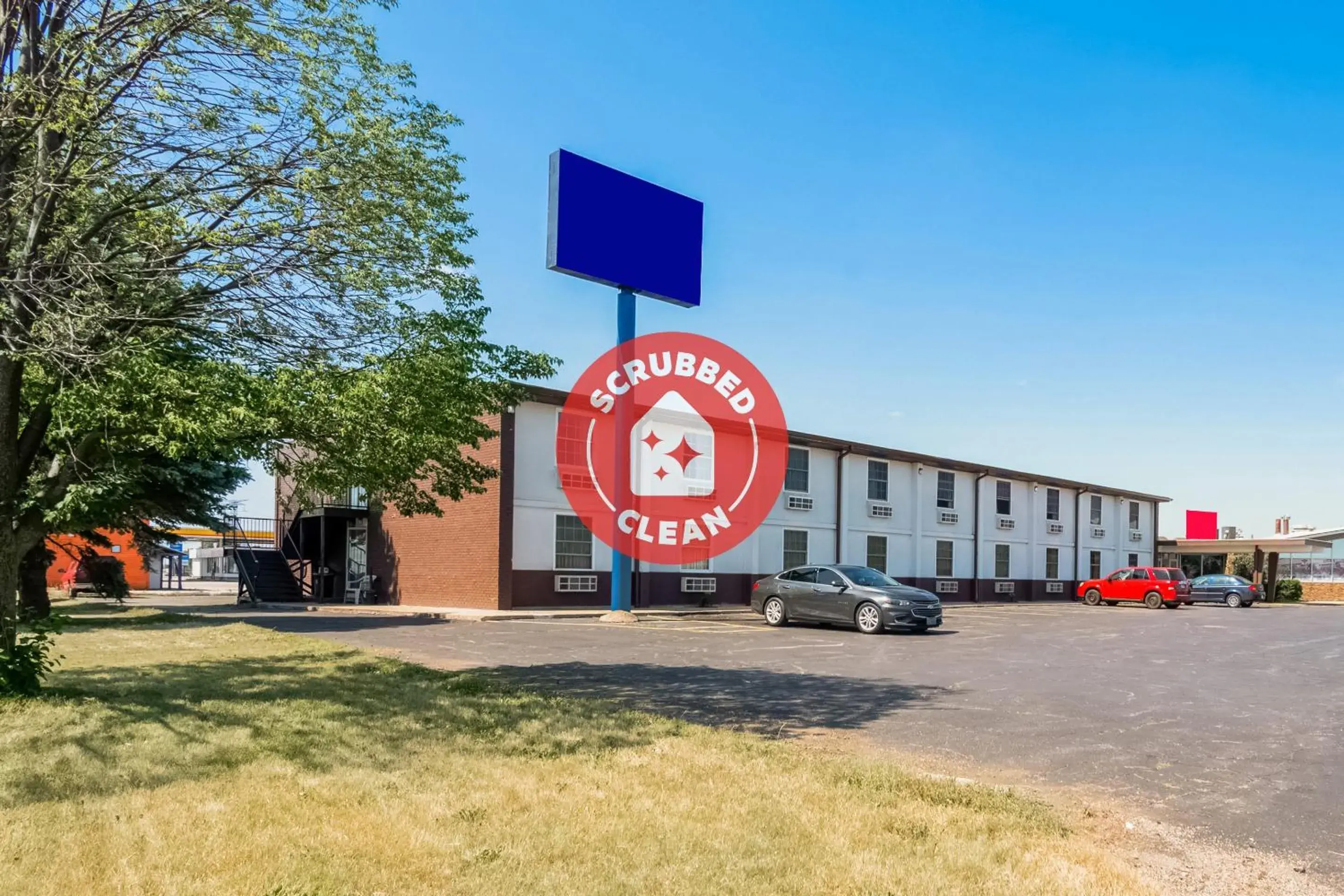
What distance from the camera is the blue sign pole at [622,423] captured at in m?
26.1

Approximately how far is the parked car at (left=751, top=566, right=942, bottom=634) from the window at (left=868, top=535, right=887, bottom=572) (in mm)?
15561

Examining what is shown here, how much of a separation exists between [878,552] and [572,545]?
14747 mm

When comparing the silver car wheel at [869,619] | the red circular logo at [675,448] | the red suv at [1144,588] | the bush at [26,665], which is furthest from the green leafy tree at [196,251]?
the red suv at [1144,588]

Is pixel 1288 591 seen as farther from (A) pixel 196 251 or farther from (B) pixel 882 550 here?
(A) pixel 196 251

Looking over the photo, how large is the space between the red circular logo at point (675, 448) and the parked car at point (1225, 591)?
23.3 m

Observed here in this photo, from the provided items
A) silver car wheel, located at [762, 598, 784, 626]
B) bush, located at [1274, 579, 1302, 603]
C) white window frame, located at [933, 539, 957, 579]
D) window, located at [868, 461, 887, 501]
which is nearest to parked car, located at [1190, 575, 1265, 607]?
bush, located at [1274, 579, 1302, 603]

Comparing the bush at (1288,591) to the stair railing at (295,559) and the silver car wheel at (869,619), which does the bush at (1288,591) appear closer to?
the silver car wheel at (869,619)

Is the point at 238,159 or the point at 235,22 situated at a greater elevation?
the point at 235,22

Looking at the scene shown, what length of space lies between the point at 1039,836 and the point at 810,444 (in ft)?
100

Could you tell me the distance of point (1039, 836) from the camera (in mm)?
5438

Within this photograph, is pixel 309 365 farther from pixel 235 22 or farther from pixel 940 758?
pixel 940 758

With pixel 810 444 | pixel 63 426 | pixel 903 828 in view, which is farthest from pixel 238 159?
pixel 810 444

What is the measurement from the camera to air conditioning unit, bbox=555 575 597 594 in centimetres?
2905

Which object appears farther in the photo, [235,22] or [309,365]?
[309,365]
